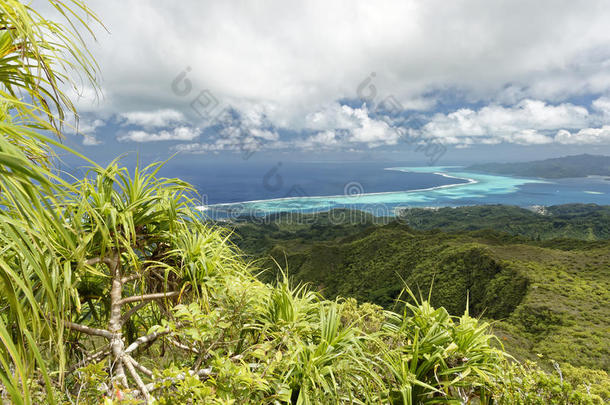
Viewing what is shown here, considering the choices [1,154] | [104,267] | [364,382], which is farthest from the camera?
[104,267]

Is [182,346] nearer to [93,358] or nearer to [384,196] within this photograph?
[93,358]

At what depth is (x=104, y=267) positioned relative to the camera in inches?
79.7

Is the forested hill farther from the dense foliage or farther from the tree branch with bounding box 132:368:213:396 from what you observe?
the tree branch with bounding box 132:368:213:396

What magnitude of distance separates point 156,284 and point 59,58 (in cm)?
151

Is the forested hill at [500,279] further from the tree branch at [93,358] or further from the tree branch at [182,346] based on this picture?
the tree branch at [93,358]

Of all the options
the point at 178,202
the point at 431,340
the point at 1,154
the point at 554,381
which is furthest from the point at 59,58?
the point at 554,381

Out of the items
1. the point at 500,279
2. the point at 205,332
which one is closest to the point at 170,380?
the point at 205,332

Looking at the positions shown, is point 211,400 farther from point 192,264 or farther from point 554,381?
point 554,381

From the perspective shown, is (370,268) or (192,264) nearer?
(192,264)

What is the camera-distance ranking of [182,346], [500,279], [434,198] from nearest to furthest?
[182,346] → [500,279] → [434,198]

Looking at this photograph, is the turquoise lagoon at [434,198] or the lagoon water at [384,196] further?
the lagoon water at [384,196]

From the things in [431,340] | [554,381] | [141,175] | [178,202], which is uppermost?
[141,175]

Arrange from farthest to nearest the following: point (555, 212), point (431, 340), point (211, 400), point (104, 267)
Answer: point (555, 212) < point (104, 267) < point (431, 340) < point (211, 400)

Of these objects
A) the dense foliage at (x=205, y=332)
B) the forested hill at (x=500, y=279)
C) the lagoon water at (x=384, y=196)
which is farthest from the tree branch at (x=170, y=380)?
the lagoon water at (x=384, y=196)
